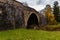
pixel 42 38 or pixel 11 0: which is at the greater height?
pixel 11 0

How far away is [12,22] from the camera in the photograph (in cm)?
2508

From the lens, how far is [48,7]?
2940 inches

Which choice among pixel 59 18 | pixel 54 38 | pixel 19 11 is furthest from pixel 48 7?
pixel 54 38

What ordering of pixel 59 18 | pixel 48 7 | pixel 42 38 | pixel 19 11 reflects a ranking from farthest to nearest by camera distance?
1. pixel 59 18
2. pixel 48 7
3. pixel 19 11
4. pixel 42 38

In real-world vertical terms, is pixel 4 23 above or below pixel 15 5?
below

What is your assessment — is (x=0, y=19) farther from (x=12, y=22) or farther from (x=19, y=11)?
(x=19, y=11)

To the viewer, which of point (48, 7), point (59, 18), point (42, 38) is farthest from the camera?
point (59, 18)

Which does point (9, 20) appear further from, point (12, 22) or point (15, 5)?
point (15, 5)

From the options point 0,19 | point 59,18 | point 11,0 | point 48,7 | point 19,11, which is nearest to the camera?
Result: point 0,19

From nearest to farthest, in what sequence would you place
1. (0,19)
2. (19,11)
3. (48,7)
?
(0,19)
(19,11)
(48,7)

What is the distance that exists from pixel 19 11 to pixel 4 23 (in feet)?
12.6

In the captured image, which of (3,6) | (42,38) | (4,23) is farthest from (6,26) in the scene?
(42,38)

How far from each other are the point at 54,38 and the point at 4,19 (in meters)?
8.06

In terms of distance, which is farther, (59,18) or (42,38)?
(59,18)
